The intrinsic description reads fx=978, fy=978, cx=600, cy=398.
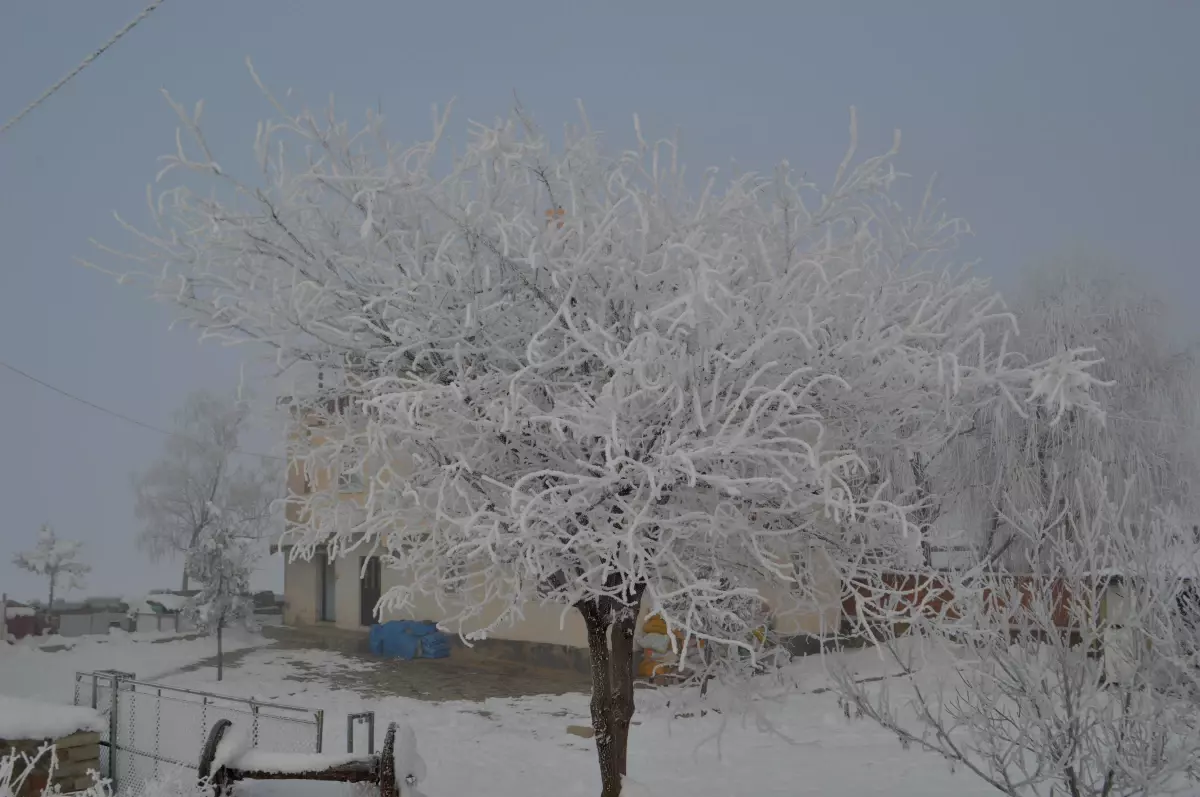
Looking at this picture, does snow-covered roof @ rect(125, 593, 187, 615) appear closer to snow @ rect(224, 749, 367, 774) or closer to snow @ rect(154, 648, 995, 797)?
snow @ rect(154, 648, 995, 797)

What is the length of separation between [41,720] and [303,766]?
3828mm

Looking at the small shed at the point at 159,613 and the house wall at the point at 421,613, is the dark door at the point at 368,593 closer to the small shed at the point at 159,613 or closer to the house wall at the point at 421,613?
the house wall at the point at 421,613

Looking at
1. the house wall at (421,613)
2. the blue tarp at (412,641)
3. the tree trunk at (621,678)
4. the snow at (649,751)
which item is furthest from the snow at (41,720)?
the blue tarp at (412,641)

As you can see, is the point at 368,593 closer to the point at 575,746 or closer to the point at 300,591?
the point at 300,591

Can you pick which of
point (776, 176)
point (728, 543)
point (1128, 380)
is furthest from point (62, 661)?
point (1128, 380)

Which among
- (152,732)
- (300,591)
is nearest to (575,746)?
(152,732)

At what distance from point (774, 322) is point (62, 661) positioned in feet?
73.3

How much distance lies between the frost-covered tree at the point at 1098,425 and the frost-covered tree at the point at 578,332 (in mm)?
12743

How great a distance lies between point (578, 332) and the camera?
6027mm

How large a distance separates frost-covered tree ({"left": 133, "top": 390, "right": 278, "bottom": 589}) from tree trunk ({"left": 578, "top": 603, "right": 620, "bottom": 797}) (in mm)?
30372

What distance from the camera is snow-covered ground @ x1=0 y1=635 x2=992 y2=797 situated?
11.1m

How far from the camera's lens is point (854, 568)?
7359 mm

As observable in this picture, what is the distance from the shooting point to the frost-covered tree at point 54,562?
3800cm

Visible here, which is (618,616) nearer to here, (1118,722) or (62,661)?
(1118,722)
